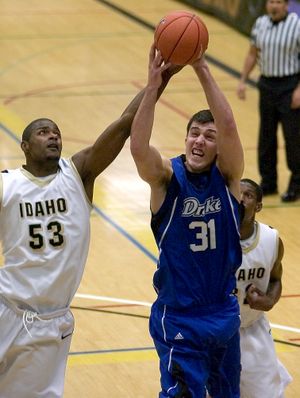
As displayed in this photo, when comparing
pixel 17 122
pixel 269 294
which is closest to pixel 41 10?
pixel 17 122

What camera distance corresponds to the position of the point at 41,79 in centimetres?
1822

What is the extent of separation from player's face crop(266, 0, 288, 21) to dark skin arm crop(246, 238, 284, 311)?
6069 millimetres

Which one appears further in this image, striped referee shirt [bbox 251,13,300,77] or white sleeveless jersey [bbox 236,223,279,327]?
striped referee shirt [bbox 251,13,300,77]

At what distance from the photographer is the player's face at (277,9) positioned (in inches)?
511

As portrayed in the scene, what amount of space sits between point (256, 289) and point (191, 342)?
0.98 meters

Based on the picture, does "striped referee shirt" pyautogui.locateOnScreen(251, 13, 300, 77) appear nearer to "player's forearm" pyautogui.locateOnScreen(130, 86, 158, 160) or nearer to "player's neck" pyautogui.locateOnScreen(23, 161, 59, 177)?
"player's neck" pyautogui.locateOnScreen(23, 161, 59, 177)

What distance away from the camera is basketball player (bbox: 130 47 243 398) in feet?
20.7

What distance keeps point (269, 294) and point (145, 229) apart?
4.90 m

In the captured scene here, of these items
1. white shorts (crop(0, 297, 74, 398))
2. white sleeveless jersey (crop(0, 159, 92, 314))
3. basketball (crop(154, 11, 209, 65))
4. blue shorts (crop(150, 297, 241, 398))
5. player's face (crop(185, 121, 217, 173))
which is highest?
basketball (crop(154, 11, 209, 65))

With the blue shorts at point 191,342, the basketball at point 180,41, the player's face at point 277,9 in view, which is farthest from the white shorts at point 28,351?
the player's face at point 277,9

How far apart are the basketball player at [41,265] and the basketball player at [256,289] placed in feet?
3.47

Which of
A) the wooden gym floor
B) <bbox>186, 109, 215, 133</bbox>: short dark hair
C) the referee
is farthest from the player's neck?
the referee

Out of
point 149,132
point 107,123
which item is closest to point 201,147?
point 149,132

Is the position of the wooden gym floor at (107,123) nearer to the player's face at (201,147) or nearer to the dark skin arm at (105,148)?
the dark skin arm at (105,148)
